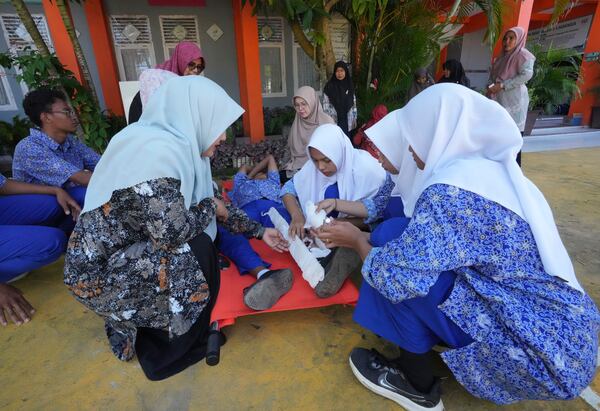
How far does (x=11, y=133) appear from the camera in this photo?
5430mm

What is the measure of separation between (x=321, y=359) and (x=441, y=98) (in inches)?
52.1

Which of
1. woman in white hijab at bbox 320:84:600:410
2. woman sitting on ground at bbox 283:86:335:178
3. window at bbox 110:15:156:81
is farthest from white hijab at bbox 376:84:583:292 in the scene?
window at bbox 110:15:156:81

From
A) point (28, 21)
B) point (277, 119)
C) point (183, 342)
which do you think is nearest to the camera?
point (183, 342)

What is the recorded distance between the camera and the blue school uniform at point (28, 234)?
2062mm

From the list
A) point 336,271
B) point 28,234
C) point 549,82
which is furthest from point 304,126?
point 549,82

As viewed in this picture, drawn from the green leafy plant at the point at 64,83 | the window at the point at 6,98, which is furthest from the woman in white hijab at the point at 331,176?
the window at the point at 6,98

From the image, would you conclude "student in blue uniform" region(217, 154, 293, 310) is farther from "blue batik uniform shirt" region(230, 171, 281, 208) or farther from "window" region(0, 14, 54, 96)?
"window" region(0, 14, 54, 96)

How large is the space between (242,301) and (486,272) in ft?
3.95

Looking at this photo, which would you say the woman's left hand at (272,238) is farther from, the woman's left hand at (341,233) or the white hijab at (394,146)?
the white hijab at (394,146)

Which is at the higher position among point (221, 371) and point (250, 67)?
point (250, 67)

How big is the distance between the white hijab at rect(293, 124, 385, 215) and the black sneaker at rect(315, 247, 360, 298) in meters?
0.58

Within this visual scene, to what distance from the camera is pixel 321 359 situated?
1.70 meters

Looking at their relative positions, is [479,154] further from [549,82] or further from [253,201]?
[549,82]

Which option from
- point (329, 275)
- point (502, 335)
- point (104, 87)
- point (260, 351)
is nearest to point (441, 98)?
point (502, 335)
